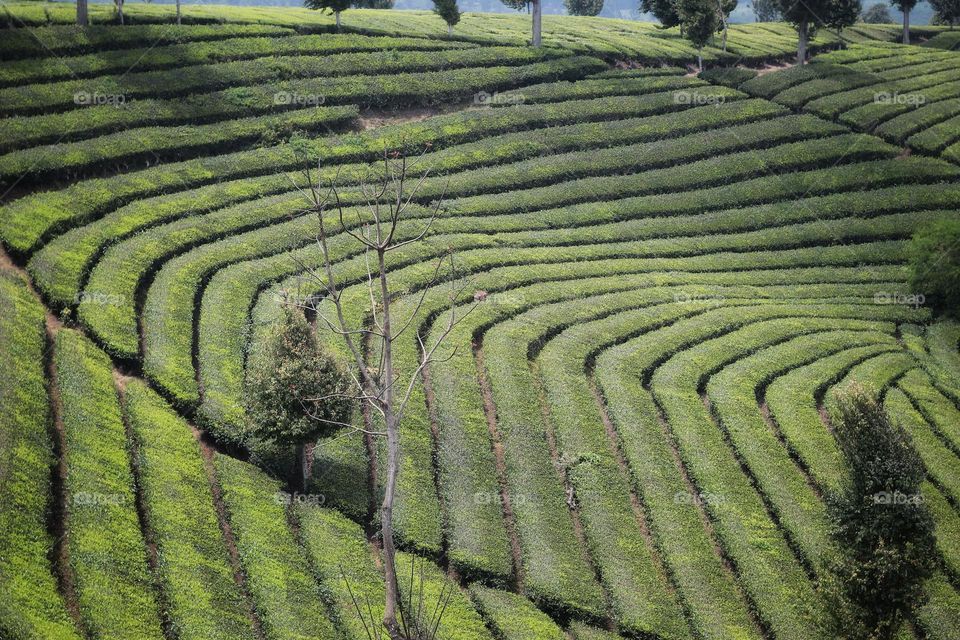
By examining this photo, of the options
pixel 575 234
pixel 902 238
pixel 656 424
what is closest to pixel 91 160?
pixel 575 234

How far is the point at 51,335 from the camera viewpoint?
30.4m

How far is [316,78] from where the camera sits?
190 feet

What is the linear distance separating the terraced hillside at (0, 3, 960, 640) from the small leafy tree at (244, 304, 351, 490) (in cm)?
180

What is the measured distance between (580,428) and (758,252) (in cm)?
2281

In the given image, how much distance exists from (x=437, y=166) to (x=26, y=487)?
33693 mm

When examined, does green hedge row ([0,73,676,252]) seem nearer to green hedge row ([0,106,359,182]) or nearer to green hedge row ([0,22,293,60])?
green hedge row ([0,106,359,182])

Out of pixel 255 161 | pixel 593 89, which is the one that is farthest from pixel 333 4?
pixel 255 161

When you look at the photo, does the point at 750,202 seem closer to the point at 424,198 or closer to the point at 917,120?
the point at 917,120

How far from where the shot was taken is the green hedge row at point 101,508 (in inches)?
819

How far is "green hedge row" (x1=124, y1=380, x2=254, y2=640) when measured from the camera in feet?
71.2

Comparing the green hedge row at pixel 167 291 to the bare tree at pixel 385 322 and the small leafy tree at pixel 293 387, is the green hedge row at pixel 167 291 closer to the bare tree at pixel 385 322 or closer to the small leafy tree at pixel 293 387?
the bare tree at pixel 385 322

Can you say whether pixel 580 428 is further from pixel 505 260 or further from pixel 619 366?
pixel 505 260

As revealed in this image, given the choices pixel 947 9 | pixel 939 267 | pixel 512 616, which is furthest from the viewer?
pixel 947 9

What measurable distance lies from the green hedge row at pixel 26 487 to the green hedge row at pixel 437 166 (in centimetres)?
349
